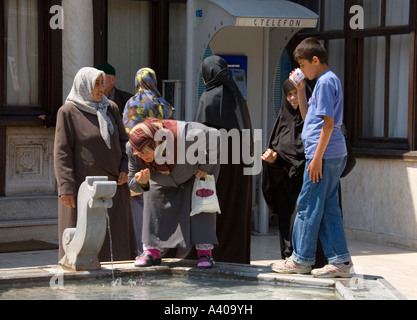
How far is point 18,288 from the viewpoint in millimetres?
5691

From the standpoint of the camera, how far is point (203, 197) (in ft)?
21.0

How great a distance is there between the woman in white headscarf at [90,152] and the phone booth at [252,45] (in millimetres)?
2927

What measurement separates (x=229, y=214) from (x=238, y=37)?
11.0 ft

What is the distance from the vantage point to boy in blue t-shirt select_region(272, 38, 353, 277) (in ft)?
20.2

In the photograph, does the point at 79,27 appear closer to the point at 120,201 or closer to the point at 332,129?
the point at 120,201

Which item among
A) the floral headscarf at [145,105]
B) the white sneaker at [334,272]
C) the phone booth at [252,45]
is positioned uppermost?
the phone booth at [252,45]

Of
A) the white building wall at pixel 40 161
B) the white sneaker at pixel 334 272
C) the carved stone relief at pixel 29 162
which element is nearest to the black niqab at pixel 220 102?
the white sneaker at pixel 334 272

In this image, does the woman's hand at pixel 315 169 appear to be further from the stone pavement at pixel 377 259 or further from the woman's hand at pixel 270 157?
the stone pavement at pixel 377 259

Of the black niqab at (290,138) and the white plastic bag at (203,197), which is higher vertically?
the black niqab at (290,138)

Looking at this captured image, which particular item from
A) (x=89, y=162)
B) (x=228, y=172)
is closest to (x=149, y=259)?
(x=89, y=162)

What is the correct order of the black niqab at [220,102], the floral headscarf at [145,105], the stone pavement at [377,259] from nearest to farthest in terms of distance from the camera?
the black niqab at [220,102], the stone pavement at [377,259], the floral headscarf at [145,105]

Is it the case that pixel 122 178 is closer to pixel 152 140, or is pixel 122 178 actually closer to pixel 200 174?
pixel 200 174

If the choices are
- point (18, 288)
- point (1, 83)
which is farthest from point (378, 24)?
point (18, 288)

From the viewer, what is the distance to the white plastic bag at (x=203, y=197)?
252 inches
